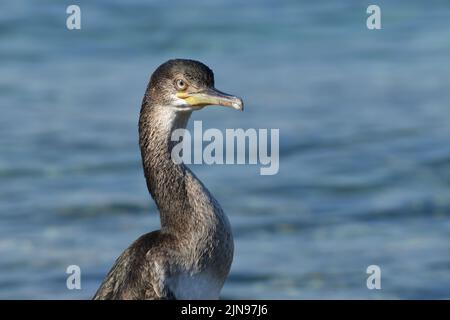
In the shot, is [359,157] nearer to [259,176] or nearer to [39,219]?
[259,176]

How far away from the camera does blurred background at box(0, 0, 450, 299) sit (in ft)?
37.8

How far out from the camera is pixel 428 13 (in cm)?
1820

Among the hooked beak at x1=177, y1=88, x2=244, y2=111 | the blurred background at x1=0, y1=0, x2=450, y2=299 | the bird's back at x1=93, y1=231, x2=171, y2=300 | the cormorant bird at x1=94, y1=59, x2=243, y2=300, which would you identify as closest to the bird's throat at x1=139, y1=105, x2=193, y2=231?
the cormorant bird at x1=94, y1=59, x2=243, y2=300

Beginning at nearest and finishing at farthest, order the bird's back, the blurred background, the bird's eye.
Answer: the bird's back, the bird's eye, the blurred background

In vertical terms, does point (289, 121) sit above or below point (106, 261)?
above

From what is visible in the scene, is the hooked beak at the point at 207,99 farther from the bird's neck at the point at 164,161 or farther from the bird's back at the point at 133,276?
the bird's back at the point at 133,276

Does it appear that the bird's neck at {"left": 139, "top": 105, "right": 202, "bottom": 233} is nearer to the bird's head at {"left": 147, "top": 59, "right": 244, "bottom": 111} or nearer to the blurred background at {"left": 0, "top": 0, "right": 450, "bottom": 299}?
the bird's head at {"left": 147, "top": 59, "right": 244, "bottom": 111}

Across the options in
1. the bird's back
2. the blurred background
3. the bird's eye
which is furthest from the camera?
the blurred background

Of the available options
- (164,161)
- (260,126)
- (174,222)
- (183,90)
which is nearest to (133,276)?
(174,222)

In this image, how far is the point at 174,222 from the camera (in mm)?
7762

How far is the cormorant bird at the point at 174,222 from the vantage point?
746 cm

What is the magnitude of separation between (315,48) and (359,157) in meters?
3.50

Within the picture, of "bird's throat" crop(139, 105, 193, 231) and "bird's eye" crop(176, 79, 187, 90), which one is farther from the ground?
"bird's eye" crop(176, 79, 187, 90)
